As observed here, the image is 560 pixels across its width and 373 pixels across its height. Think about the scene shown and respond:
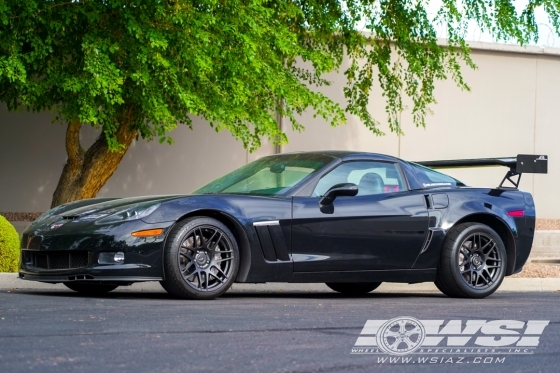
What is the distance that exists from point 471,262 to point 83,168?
8028mm

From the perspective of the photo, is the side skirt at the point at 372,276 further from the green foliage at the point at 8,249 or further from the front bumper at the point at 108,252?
the green foliage at the point at 8,249

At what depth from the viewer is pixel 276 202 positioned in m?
8.34

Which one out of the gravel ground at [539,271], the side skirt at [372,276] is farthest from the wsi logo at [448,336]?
the gravel ground at [539,271]

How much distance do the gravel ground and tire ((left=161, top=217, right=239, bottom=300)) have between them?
555cm

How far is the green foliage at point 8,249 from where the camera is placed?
1054 centimetres

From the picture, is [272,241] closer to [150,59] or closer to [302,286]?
[302,286]

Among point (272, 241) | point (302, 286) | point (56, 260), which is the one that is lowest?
point (302, 286)

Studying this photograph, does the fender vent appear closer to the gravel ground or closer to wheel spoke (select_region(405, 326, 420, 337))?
wheel spoke (select_region(405, 326, 420, 337))

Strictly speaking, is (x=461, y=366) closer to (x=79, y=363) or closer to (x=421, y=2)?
(x=79, y=363)

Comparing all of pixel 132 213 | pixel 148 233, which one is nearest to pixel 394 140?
pixel 132 213

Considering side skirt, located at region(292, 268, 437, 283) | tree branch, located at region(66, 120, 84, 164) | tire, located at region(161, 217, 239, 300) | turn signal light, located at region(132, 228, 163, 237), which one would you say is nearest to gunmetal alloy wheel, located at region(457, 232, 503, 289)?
side skirt, located at region(292, 268, 437, 283)

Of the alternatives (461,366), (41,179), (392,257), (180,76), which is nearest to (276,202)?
(392,257)

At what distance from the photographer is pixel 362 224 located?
8.67m

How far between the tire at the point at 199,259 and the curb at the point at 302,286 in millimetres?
2026
